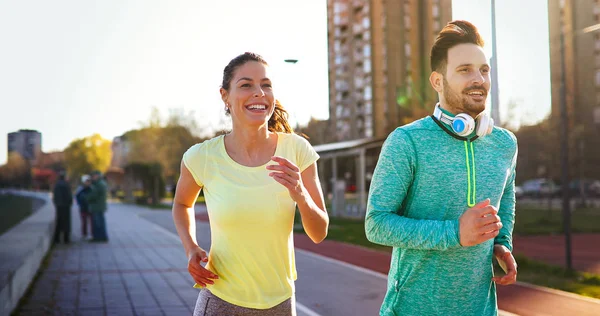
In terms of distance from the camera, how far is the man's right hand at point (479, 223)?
2111 millimetres

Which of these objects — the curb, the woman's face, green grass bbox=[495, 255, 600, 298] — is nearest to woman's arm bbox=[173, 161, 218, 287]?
the woman's face

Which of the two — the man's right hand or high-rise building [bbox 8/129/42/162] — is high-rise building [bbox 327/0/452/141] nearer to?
high-rise building [bbox 8/129/42/162]

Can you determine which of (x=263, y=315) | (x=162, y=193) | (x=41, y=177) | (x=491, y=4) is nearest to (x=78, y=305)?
(x=263, y=315)

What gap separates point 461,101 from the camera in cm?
246

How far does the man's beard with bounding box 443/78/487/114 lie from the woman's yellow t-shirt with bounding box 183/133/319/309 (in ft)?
2.45

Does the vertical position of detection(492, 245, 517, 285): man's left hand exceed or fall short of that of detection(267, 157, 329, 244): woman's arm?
it falls short

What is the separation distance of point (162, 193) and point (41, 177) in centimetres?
1566

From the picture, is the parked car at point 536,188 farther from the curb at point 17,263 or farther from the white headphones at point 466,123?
the white headphones at point 466,123

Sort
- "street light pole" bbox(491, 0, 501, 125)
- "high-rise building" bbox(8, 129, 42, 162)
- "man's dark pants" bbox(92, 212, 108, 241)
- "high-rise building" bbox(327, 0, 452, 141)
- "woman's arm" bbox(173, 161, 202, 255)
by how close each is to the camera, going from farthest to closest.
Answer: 1. "high-rise building" bbox(327, 0, 452, 141)
2. "man's dark pants" bbox(92, 212, 108, 241)
3. "street light pole" bbox(491, 0, 501, 125)
4. "high-rise building" bbox(8, 129, 42, 162)
5. "woman's arm" bbox(173, 161, 202, 255)

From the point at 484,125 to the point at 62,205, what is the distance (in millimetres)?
15630

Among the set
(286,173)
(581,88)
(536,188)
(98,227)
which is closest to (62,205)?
(98,227)

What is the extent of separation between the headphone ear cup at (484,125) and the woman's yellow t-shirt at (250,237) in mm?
805

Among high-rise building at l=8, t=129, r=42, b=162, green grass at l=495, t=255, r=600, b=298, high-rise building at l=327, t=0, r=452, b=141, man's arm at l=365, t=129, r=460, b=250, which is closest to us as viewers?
man's arm at l=365, t=129, r=460, b=250

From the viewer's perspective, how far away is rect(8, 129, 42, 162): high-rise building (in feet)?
25.8
